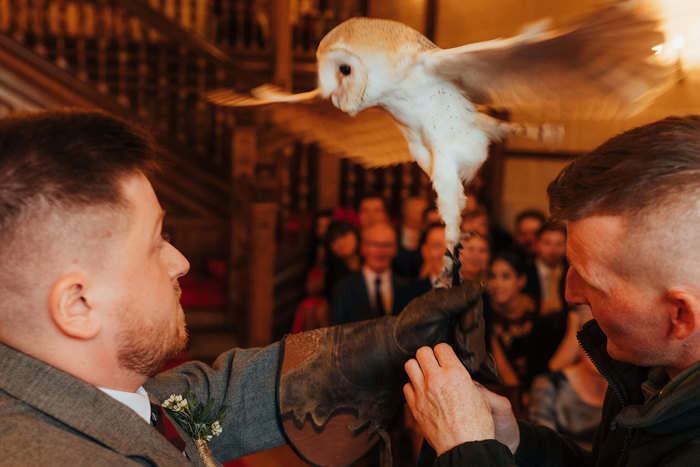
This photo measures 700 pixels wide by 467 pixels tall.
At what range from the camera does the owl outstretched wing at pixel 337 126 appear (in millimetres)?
1360

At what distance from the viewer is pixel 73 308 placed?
899 mm

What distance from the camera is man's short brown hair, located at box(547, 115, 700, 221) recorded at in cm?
Result: 92

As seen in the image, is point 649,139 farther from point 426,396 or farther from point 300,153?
point 300,153

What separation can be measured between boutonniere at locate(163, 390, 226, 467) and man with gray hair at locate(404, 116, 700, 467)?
14.2 inches

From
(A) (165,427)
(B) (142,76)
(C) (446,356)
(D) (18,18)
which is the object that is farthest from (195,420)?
(D) (18,18)

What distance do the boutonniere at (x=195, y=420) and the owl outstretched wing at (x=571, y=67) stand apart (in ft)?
2.36

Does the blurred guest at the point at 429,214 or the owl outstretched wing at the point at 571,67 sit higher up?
the owl outstretched wing at the point at 571,67

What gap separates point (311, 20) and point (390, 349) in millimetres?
5350

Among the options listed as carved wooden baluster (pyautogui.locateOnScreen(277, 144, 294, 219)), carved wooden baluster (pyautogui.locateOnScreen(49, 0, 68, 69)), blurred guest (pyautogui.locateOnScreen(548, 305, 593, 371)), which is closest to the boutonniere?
blurred guest (pyautogui.locateOnScreen(548, 305, 593, 371))

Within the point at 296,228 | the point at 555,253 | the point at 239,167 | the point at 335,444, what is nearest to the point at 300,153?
the point at 296,228

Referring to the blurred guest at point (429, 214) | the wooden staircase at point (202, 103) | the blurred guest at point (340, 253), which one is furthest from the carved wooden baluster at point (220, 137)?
the blurred guest at point (429, 214)

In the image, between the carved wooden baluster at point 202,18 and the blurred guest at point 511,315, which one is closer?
the blurred guest at point 511,315

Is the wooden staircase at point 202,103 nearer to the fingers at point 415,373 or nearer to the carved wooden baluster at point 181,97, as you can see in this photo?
the carved wooden baluster at point 181,97

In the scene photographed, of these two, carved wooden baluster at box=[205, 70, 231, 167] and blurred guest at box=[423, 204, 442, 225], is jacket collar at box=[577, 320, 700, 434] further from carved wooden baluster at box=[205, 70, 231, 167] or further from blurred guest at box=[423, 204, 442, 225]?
carved wooden baluster at box=[205, 70, 231, 167]
